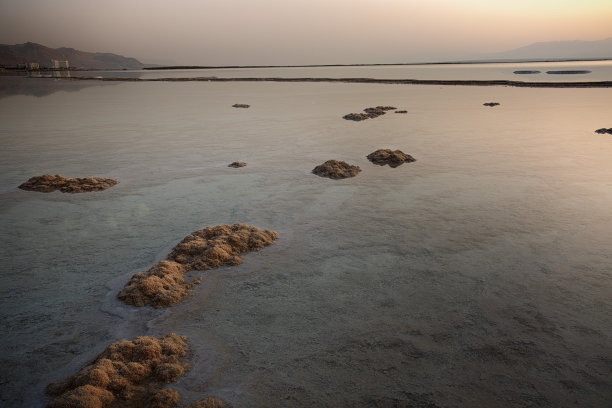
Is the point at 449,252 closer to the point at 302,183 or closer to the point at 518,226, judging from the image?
the point at 518,226

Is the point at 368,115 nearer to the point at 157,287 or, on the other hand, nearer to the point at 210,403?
the point at 157,287

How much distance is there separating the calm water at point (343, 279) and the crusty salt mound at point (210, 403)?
101 mm

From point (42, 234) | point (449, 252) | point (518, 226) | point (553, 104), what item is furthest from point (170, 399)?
point (553, 104)

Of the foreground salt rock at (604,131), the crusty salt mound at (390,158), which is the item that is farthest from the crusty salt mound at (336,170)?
the foreground salt rock at (604,131)

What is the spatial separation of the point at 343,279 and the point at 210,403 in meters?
1.95

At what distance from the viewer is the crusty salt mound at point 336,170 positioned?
27.0 ft

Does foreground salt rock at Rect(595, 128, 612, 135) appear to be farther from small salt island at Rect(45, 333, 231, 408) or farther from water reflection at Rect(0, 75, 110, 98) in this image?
water reflection at Rect(0, 75, 110, 98)

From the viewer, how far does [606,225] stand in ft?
17.6

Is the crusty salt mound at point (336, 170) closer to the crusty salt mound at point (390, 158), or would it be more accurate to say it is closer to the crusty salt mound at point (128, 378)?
the crusty salt mound at point (390, 158)

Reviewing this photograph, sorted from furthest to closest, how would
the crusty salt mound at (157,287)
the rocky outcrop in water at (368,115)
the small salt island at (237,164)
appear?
the rocky outcrop in water at (368,115)
the small salt island at (237,164)
the crusty salt mound at (157,287)

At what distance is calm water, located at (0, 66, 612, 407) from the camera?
278 centimetres

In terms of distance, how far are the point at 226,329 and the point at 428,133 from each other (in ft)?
39.0

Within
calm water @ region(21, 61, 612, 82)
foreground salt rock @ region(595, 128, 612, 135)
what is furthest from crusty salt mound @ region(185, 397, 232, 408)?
calm water @ region(21, 61, 612, 82)

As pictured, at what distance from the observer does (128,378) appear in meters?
2.75
